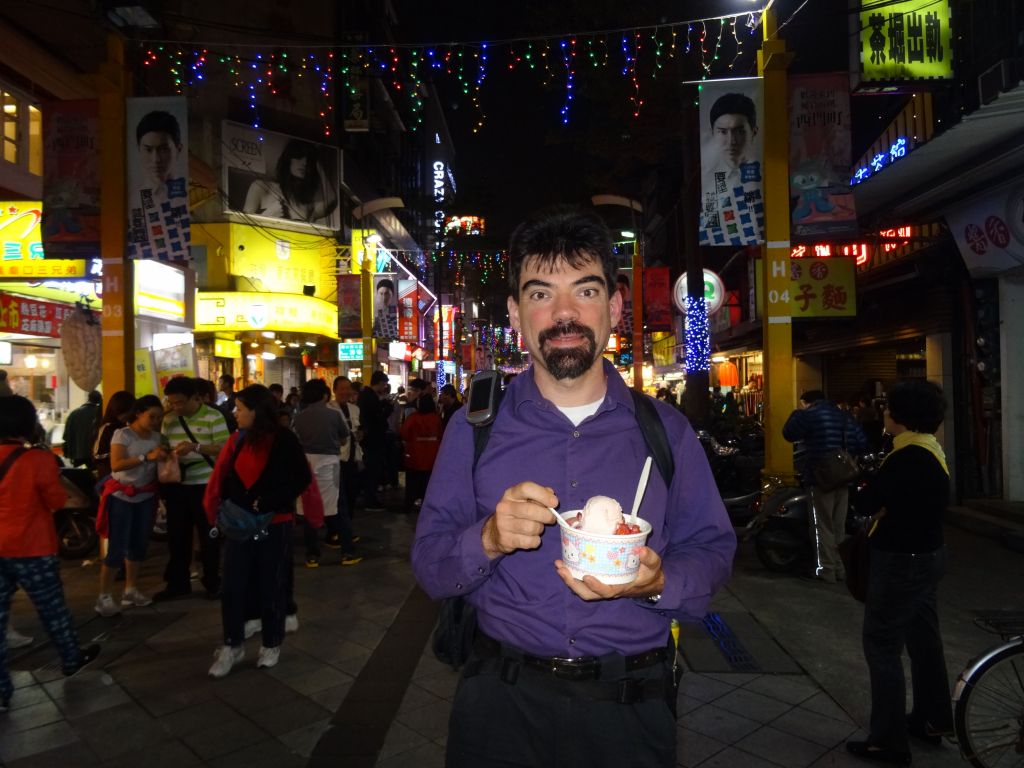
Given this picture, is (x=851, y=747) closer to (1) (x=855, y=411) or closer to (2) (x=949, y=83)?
(2) (x=949, y=83)

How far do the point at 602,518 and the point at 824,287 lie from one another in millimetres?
8676

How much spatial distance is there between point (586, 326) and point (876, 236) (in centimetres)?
1017

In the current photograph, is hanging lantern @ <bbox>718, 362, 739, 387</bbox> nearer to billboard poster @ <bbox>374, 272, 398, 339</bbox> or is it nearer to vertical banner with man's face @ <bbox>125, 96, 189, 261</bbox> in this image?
billboard poster @ <bbox>374, 272, 398, 339</bbox>

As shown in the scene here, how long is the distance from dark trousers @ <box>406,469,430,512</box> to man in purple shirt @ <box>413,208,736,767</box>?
30.7 feet

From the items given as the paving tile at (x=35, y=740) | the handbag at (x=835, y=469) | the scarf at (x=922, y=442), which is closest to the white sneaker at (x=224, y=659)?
the paving tile at (x=35, y=740)

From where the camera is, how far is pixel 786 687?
4.74 m

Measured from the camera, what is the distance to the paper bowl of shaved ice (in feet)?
5.32

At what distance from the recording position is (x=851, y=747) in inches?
150

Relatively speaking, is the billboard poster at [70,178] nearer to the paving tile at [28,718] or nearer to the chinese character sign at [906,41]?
the paving tile at [28,718]

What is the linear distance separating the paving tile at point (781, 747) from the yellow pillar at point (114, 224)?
845 cm

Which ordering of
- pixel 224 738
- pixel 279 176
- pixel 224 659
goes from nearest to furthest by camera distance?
pixel 224 738 → pixel 224 659 → pixel 279 176

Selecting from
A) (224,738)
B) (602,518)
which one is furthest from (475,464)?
(224,738)

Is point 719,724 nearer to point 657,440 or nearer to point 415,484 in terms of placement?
point 657,440

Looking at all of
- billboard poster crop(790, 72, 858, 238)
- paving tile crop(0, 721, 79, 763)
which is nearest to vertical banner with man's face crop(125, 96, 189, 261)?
paving tile crop(0, 721, 79, 763)
